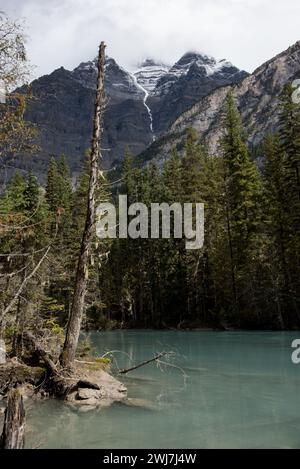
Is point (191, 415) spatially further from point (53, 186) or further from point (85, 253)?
point (53, 186)

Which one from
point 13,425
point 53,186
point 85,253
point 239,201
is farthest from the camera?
point 53,186

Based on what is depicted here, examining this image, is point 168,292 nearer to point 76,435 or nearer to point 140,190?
point 140,190

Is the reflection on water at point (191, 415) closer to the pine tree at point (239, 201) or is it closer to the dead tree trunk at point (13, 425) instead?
the dead tree trunk at point (13, 425)

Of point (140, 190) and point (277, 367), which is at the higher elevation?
point (140, 190)

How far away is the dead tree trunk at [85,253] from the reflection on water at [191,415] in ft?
4.99

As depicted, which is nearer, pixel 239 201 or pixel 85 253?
pixel 85 253

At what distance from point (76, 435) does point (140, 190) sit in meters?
47.7

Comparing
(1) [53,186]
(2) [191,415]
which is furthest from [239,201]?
(2) [191,415]

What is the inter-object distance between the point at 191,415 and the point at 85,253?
4.99 metres

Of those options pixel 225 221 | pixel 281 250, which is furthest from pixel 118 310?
pixel 281 250

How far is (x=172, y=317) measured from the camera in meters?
49.5

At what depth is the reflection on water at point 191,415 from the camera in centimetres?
855

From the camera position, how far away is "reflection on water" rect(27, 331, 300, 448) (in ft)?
28.0

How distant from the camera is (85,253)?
1323 centimetres
